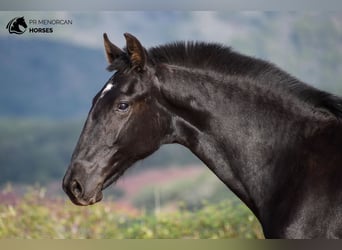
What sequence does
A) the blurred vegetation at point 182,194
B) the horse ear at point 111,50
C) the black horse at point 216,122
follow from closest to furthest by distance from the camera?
the black horse at point 216,122 → the horse ear at point 111,50 → the blurred vegetation at point 182,194

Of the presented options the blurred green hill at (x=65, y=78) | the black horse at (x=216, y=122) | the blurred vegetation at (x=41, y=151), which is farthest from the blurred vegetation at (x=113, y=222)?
the black horse at (x=216, y=122)

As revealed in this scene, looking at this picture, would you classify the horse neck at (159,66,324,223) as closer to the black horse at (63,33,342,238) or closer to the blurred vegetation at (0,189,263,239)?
the black horse at (63,33,342,238)

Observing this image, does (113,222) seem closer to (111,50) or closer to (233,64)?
(111,50)

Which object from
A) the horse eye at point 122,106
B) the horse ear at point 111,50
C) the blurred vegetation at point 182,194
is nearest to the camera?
the horse eye at point 122,106

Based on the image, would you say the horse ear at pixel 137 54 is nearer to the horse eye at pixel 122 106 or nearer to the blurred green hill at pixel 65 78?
Answer: the horse eye at pixel 122 106

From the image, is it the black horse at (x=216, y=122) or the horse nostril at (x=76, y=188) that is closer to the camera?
the black horse at (x=216, y=122)

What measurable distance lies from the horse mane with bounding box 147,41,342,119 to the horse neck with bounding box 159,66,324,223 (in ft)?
0.17

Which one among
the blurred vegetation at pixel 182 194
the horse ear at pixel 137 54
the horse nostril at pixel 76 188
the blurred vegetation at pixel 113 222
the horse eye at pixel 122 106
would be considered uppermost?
the horse ear at pixel 137 54

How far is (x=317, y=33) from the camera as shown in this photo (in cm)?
525

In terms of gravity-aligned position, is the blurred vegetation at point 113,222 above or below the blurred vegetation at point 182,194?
below

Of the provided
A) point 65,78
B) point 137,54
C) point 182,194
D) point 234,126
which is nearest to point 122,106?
point 137,54

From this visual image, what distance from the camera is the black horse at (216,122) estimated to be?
114 inches

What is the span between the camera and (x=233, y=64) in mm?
3092

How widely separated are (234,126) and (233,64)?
34 centimetres
